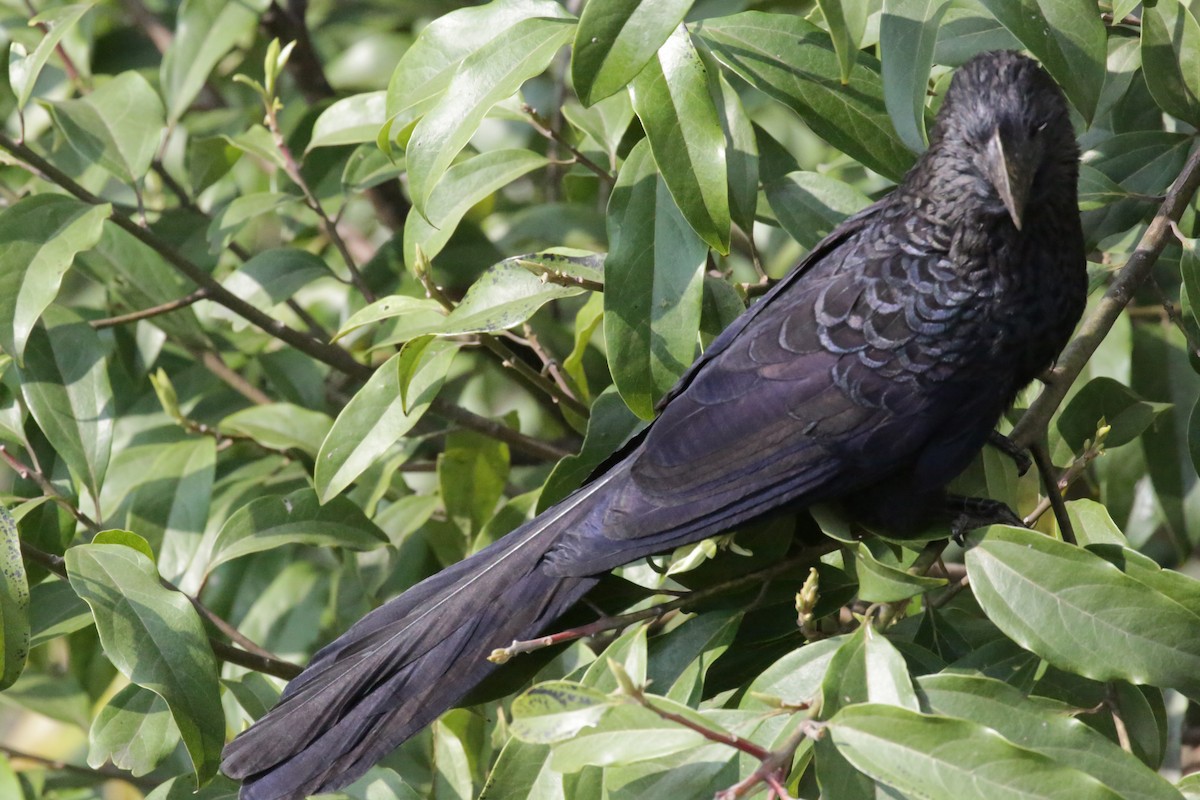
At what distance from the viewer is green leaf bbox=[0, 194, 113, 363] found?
213 centimetres

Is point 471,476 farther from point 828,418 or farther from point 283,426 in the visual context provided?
point 828,418

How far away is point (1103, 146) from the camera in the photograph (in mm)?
2324

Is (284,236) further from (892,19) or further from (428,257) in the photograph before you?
(892,19)

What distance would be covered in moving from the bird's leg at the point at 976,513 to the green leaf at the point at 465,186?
1.03 m

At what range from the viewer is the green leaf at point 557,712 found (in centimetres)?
148

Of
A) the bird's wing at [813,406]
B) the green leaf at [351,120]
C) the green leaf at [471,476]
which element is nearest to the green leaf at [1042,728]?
the bird's wing at [813,406]

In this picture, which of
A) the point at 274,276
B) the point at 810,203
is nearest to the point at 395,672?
the point at 274,276

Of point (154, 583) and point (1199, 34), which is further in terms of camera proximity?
point (1199, 34)

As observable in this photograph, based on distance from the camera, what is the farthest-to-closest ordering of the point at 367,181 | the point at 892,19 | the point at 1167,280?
the point at 367,181 → the point at 1167,280 → the point at 892,19

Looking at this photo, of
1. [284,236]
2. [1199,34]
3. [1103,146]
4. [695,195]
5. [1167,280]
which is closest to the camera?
[695,195]

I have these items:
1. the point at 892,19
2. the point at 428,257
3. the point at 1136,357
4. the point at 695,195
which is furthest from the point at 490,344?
the point at 1136,357

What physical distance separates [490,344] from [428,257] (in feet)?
0.69

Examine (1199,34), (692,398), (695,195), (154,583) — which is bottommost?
(154,583)

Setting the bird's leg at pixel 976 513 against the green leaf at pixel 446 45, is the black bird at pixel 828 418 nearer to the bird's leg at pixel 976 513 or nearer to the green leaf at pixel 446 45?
the bird's leg at pixel 976 513
